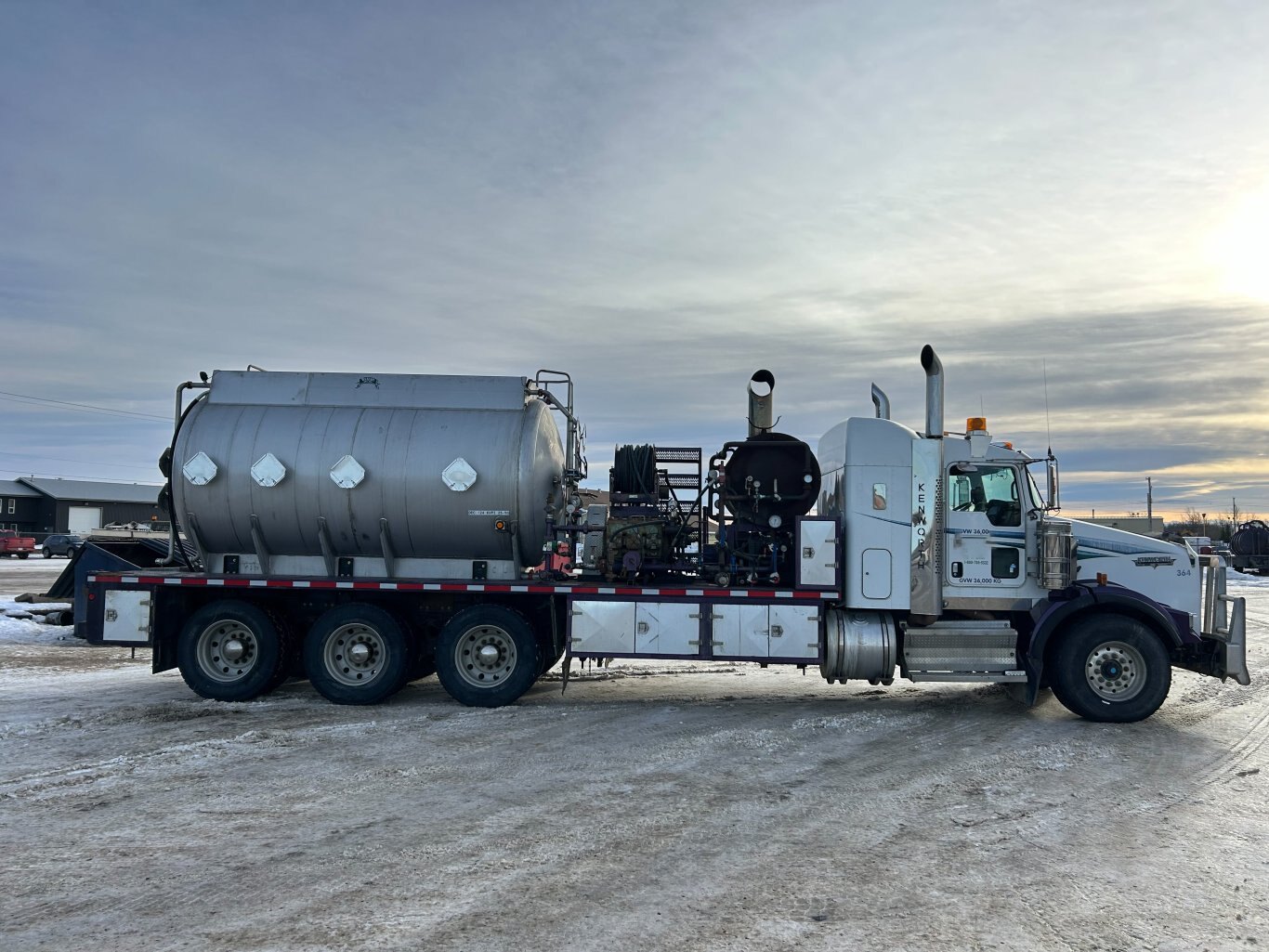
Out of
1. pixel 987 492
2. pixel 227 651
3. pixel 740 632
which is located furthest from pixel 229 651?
pixel 987 492

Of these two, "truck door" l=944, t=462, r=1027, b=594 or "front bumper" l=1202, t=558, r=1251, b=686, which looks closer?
"front bumper" l=1202, t=558, r=1251, b=686

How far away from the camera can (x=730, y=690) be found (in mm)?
13281

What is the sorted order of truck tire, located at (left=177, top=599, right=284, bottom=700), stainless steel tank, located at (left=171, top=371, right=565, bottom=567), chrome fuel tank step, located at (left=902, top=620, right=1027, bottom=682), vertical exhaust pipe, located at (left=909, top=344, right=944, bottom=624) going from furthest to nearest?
truck tire, located at (left=177, top=599, right=284, bottom=700), stainless steel tank, located at (left=171, top=371, right=565, bottom=567), vertical exhaust pipe, located at (left=909, top=344, right=944, bottom=624), chrome fuel tank step, located at (left=902, top=620, right=1027, bottom=682)

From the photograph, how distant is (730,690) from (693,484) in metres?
3.12

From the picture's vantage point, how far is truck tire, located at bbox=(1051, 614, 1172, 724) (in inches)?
422

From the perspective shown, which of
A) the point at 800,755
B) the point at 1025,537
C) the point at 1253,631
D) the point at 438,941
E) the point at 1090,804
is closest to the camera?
the point at 438,941

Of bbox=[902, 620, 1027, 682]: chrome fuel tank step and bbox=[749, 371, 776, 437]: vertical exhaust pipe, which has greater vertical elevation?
bbox=[749, 371, 776, 437]: vertical exhaust pipe

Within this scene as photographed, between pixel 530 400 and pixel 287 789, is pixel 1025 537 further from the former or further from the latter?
pixel 287 789

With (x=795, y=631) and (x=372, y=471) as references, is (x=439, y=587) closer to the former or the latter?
(x=372, y=471)

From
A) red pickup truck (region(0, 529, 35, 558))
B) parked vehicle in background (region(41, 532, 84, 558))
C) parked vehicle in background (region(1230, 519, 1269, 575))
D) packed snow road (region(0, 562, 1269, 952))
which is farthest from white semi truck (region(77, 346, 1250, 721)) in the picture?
red pickup truck (region(0, 529, 35, 558))

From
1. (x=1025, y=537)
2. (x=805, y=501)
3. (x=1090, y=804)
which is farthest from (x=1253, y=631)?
(x=1090, y=804)

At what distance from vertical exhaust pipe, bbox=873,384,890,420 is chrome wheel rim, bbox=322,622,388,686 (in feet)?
22.8

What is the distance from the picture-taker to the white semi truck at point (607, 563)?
11109 mm

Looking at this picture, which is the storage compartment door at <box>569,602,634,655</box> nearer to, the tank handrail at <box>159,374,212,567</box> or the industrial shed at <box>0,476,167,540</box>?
the tank handrail at <box>159,374,212,567</box>
